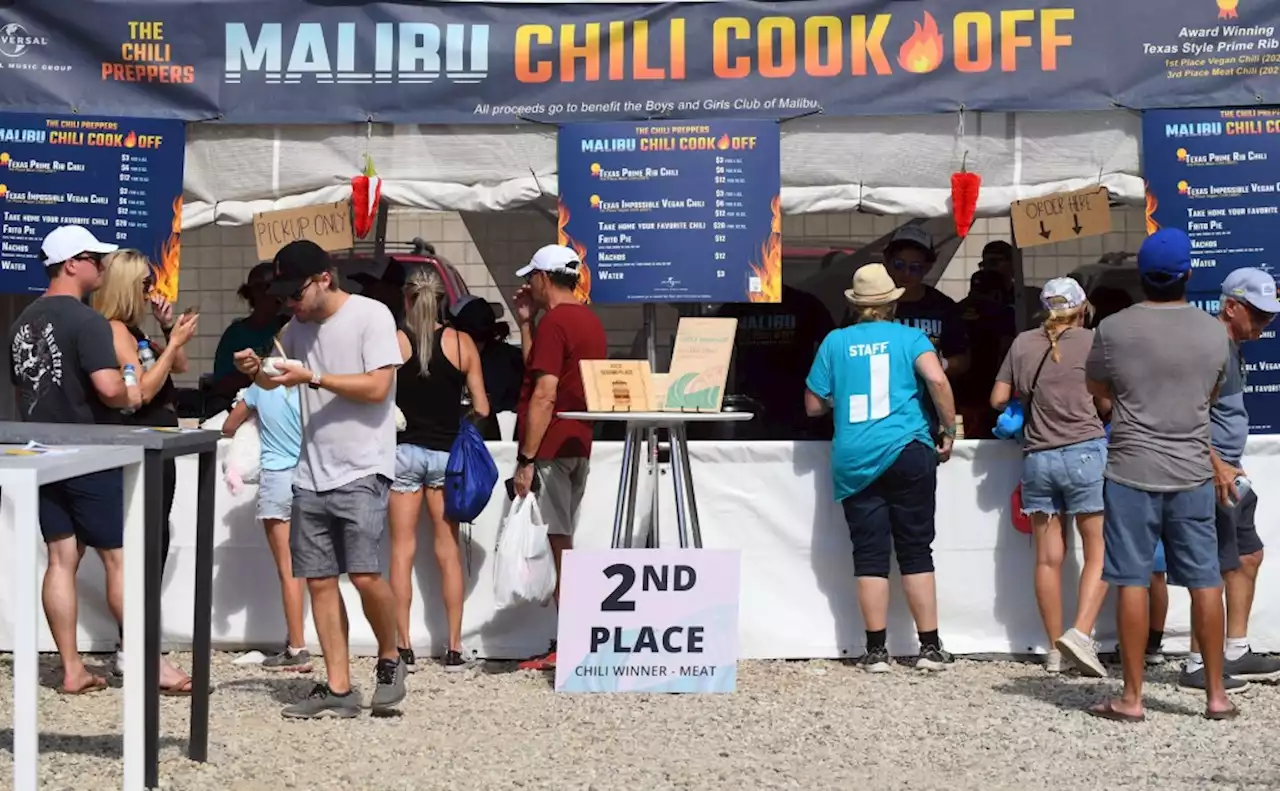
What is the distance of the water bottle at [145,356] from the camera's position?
7020 millimetres

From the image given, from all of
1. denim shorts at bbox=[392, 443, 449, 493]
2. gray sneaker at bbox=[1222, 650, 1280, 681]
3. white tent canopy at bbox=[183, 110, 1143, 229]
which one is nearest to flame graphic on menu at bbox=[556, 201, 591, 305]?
A: white tent canopy at bbox=[183, 110, 1143, 229]

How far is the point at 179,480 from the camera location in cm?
802

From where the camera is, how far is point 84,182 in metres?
8.51

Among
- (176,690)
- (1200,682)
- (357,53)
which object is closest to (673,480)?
(176,690)

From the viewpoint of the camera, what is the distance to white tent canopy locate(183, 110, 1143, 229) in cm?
821

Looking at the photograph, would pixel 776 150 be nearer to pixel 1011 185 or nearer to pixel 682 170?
pixel 682 170

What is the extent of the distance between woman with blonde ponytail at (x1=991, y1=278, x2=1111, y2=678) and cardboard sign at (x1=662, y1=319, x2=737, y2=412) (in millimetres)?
1273

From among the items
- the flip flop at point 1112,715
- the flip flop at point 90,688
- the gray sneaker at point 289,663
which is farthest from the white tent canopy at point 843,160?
the flip flop at point 1112,715

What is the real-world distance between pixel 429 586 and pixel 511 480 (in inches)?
28.1

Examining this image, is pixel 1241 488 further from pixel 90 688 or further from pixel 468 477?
pixel 90 688

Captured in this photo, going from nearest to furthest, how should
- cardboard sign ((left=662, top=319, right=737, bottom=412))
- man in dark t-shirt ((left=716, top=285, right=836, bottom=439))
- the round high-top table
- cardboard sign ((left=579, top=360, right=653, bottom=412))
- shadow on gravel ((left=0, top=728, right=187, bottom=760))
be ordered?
shadow on gravel ((left=0, top=728, right=187, bottom=760)), cardboard sign ((left=579, top=360, right=653, bottom=412)), cardboard sign ((left=662, top=319, right=737, bottom=412)), the round high-top table, man in dark t-shirt ((left=716, top=285, right=836, bottom=439))

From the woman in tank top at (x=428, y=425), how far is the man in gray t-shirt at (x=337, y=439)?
3.74 ft

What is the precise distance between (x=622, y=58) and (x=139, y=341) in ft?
8.68

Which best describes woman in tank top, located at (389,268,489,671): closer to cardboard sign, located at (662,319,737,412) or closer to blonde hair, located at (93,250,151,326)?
cardboard sign, located at (662,319,737,412)
